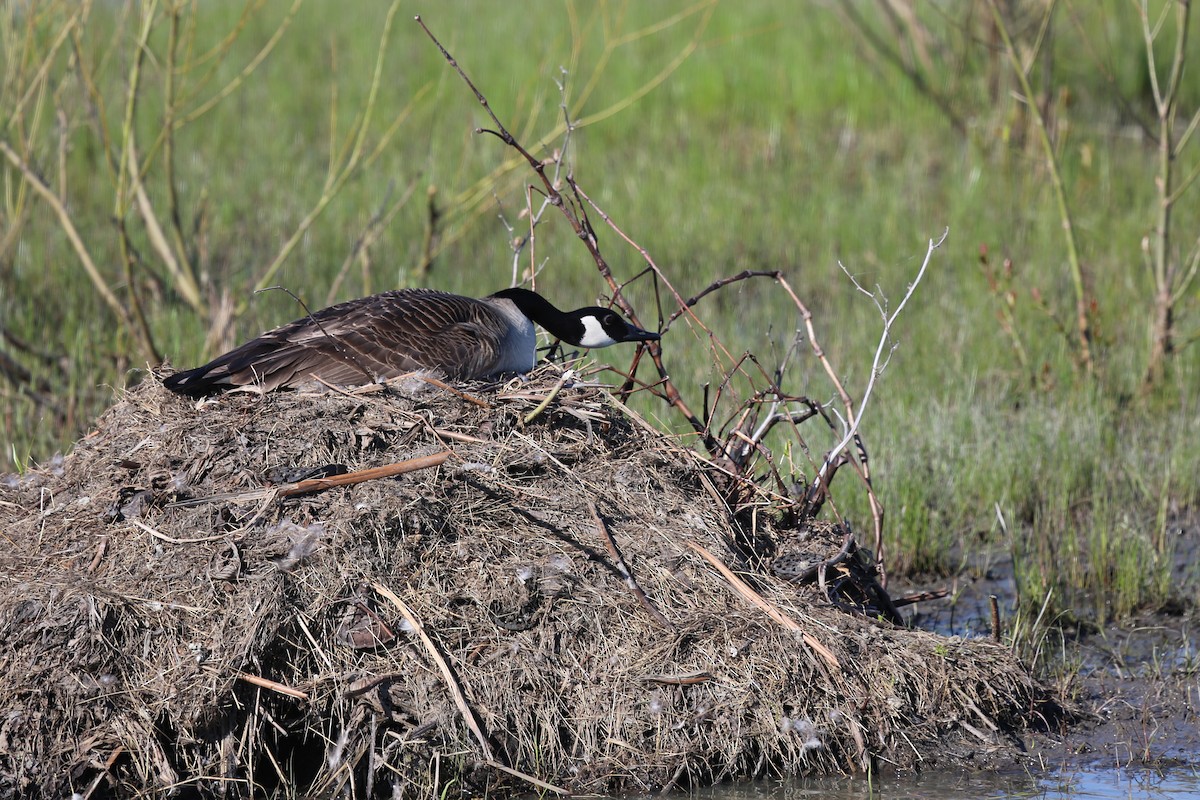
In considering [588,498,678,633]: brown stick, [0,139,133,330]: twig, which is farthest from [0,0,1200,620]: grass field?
[588,498,678,633]: brown stick

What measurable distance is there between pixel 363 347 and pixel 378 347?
0.18ft

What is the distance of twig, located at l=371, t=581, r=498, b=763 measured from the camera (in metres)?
4.19

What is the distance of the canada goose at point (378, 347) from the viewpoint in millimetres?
4969

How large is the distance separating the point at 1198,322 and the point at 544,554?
627 cm

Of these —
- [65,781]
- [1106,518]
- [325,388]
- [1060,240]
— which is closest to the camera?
[65,781]

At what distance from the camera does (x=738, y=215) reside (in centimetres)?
1139

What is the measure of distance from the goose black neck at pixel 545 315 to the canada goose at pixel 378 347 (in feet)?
0.83

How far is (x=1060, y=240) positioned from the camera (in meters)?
10.7

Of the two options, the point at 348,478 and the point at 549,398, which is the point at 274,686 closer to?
the point at 348,478

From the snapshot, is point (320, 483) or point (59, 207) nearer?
point (320, 483)

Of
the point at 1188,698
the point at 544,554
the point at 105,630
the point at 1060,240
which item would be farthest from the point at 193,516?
the point at 1060,240

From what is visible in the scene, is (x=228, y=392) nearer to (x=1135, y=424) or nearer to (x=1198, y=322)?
(x=1135, y=424)

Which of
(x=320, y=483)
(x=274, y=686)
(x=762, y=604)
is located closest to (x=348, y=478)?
(x=320, y=483)

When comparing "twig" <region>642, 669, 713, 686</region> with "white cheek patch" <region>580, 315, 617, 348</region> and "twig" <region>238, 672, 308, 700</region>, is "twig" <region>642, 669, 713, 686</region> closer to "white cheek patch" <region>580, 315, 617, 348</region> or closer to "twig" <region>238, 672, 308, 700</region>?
"twig" <region>238, 672, 308, 700</region>
